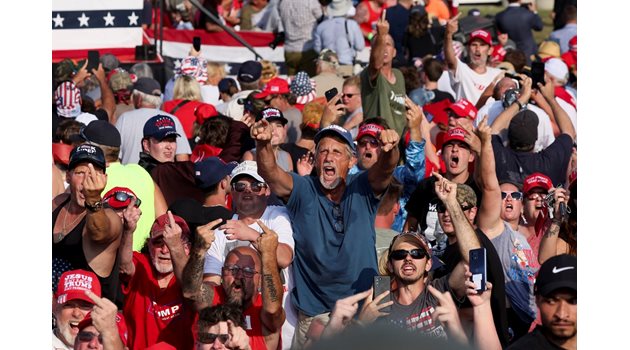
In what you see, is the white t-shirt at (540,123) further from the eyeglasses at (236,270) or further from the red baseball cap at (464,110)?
the eyeglasses at (236,270)

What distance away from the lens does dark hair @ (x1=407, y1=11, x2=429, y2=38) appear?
1462 centimetres

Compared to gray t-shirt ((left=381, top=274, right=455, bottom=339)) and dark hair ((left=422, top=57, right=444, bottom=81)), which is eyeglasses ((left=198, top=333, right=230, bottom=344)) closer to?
gray t-shirt ((left=381, top=274, right=455, bottom=339))

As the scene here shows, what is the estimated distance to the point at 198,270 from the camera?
5945mm

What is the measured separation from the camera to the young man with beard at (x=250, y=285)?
594 centimetres

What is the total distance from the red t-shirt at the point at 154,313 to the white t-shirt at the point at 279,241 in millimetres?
269

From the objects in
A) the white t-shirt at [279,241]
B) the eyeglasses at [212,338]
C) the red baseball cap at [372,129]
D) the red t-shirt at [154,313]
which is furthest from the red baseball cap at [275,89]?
the eyeglasses at [212,338]

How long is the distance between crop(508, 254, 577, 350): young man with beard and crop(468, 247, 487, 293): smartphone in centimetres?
45

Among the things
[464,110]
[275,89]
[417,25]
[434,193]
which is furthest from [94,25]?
[434,193]

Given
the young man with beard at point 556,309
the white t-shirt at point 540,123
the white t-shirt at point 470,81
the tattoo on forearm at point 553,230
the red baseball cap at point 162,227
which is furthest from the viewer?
the white t-shirt at point 470,81

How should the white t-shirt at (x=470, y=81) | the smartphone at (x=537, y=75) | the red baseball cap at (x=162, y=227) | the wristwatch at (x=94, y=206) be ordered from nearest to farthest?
1. the wristwatch at (x=94, y=206)
2. the red baseball cap at (x=162, y=227)
3. the smartphone at (x=537, y=75)
4. the white t-shirt at (x=470, y=81)

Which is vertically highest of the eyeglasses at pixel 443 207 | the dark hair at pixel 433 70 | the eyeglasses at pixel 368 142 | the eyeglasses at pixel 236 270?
the dark hair at pixel 433 70

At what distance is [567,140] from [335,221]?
9.20ft

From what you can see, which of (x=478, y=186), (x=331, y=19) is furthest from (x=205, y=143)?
(x=331, y=19)

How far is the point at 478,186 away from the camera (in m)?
7.15
